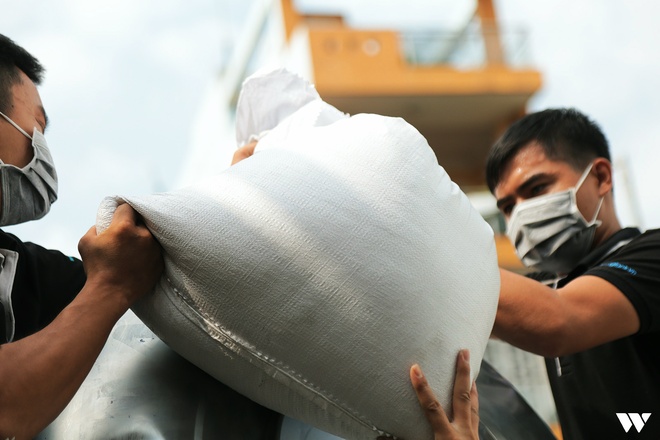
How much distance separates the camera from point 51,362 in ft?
3.90

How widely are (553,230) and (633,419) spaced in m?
0.50

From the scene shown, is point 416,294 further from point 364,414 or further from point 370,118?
point 370,118

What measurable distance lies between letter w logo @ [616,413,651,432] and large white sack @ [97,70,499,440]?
0.85m

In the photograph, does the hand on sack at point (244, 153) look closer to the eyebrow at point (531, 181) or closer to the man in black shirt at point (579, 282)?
the man in black shirt at point (579, 282)

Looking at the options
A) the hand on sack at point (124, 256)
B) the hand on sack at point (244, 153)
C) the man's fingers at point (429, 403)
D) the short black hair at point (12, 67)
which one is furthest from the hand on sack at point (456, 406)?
the short black hair at point (12, 67)

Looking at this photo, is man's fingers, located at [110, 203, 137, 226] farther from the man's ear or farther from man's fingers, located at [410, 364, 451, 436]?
the man's ear

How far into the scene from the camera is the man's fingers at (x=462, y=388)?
1.30 m

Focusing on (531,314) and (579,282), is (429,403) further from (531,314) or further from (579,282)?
(579,282)

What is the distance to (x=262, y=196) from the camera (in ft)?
4.09

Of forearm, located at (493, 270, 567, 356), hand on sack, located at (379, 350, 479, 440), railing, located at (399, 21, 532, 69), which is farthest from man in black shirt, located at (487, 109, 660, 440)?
railing, located at (399, 21, 532, 69)

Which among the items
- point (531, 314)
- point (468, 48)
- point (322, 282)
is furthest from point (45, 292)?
point (468, 48)

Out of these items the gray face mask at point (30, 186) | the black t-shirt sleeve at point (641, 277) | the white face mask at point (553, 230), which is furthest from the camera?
the white face mask at point (553, 230)

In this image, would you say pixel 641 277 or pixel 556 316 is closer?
pixel 556 316

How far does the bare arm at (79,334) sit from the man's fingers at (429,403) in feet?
1.29
